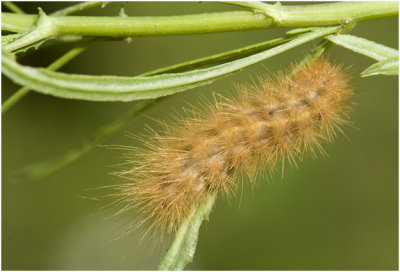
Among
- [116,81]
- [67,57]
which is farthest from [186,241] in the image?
[67,57]

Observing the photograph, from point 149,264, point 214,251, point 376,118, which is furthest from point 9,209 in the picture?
point 376,118

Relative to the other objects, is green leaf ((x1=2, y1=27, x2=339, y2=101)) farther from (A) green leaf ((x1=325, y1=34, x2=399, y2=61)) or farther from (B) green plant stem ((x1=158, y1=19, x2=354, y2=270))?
(B) green plant stem ((x1=158, y1=19, x2=354, y2=270))

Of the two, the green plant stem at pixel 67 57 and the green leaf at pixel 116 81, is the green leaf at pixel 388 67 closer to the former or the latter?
the green leaf at pixel 116 81

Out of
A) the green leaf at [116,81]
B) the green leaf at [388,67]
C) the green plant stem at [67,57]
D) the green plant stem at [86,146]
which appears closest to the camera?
the green leaf at [116,81]

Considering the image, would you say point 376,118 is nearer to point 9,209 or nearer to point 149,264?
point 149,264

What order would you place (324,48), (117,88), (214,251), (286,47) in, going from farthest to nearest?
(214,251) < (324,48) < (286,47) < (117,88)

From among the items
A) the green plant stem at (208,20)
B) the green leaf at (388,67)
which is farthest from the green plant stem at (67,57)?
the green leaf at (388,67)

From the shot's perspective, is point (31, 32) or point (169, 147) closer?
point (31, 32)
